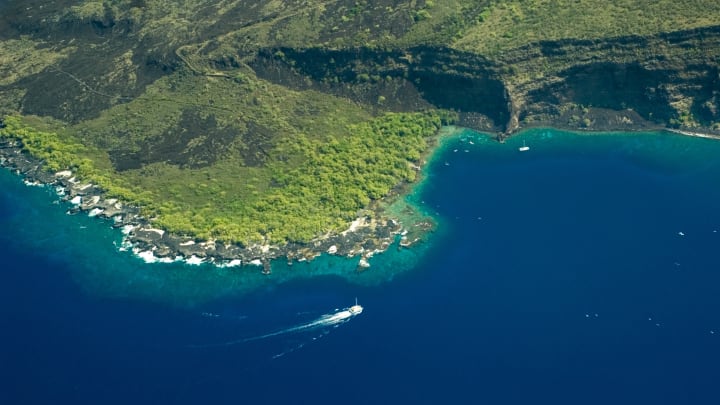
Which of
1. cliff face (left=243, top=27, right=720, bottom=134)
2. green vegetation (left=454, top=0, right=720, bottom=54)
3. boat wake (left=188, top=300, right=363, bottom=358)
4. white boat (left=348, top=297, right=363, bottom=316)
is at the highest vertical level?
green vegetation (left=454, top=0, right=720, bottom=54)

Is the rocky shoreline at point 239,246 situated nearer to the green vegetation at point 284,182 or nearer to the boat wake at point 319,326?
the green vegetation at point 284,182

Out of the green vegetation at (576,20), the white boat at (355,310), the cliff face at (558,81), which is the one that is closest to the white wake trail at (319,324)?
the white boat at (355,310)

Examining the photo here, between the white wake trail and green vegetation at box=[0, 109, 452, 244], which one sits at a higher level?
green vegetation at box=[0, 109, 452, 244]

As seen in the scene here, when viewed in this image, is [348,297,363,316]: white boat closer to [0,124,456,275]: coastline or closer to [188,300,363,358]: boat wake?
[188,300,363,358]: boat wake

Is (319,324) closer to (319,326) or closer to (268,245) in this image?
(319,326)

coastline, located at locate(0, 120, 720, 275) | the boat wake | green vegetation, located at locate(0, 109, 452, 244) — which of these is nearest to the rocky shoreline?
coastline, located at locate(0, 120, 720, 275)

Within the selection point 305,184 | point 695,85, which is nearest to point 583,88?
point 695,85

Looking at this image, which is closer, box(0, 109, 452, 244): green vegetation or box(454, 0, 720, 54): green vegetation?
box(0, 109, 452, 244): green vegetation

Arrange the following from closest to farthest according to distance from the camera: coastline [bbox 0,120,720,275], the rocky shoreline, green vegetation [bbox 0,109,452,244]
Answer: the rocky shoreline, coastline [bbox 0,120,720,275], green vegetation [bbox 0,109,452,244]

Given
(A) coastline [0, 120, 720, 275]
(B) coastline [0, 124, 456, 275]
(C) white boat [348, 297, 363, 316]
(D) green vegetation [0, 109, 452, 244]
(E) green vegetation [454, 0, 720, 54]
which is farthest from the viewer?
(E) green vegetation [454, 0, 720, 54]
